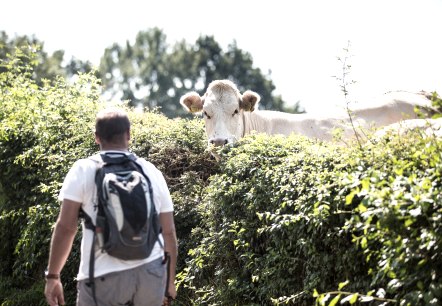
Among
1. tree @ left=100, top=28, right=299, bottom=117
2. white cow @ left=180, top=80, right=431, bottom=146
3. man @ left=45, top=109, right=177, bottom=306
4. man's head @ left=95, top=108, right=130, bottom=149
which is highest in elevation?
tree @ left=100, top=28, right=299, bottom=117

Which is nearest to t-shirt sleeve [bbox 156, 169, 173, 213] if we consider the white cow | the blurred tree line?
the white cow

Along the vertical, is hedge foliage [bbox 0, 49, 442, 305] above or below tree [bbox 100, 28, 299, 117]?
below

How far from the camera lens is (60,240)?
5.11 m

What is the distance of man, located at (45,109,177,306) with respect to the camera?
196 inches

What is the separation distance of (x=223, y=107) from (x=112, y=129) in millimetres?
6584

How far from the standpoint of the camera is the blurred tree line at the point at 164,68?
72812mm

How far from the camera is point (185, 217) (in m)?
9.08

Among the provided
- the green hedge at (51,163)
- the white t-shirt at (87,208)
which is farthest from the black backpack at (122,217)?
the green hedge at (51,163)

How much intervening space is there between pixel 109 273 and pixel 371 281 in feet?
6.13

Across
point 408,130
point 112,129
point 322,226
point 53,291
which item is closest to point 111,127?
point 112,129

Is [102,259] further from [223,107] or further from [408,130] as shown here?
[223,107]

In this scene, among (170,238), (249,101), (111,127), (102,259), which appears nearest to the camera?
(102,259)

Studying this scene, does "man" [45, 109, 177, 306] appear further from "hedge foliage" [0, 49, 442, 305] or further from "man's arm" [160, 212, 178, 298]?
"hedge foliage" [0, 49, 442, 305]

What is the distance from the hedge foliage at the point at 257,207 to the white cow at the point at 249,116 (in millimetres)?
405
